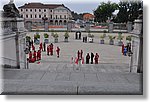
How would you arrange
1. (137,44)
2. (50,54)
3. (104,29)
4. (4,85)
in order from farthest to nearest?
(104,29)
(50,54)
(137,44)
(4,85)

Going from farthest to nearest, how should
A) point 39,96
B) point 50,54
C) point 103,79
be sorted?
point 50,54
point 103,79
point 39,96

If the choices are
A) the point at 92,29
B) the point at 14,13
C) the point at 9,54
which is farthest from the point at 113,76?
the point at 92,29

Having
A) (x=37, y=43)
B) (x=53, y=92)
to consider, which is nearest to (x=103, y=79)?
(x=53, y=92)

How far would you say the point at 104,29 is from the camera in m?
33.4

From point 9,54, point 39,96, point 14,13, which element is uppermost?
point 14,13

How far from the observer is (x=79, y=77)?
4867mm

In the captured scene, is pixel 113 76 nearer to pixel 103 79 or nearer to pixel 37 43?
pixel 103 79

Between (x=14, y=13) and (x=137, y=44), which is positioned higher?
(x=14, y=13)

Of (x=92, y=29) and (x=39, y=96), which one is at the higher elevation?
(x=92, y=29)

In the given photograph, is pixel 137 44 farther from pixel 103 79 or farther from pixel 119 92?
pixel 119 92

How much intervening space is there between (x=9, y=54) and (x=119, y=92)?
13.4 feet

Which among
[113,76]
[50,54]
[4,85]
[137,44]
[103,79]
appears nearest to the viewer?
[4,85]

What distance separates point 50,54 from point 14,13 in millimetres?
6049

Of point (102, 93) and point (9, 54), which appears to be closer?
point (102, 93)
